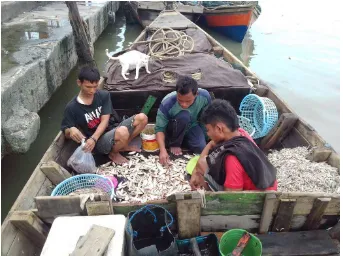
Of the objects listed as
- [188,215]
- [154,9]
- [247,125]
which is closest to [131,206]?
[188,215]

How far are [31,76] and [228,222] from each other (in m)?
5.33

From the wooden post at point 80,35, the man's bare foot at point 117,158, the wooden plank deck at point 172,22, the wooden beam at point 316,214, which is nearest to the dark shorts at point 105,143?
the man's bare foot at point 117,158

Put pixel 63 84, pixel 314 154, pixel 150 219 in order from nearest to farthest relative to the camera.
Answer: pixel 150 219 < pixel 314 154 < pixel 63 84

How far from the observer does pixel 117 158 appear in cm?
416

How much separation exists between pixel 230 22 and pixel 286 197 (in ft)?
42.0

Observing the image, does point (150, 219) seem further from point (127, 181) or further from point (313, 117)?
point (313, 117)

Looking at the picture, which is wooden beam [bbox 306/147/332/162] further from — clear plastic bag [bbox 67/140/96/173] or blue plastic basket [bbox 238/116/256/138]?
clear plastic bag [bbox 67/140/96/173]

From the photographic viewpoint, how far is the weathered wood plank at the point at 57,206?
256 centimetres

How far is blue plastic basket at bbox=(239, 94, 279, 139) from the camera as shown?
4.57 m

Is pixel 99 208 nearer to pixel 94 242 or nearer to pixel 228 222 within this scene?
pixel 94 242

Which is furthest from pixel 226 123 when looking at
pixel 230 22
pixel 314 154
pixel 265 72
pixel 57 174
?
pixel 230 22

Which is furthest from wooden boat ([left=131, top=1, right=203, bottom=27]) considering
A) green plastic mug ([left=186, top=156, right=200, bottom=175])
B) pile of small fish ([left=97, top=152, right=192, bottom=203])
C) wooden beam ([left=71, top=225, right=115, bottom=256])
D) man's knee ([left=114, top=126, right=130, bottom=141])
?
wooden beam ([left=71, top=225, right=115, bottom=256])

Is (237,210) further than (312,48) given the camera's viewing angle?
No

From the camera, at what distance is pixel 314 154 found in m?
3.58
